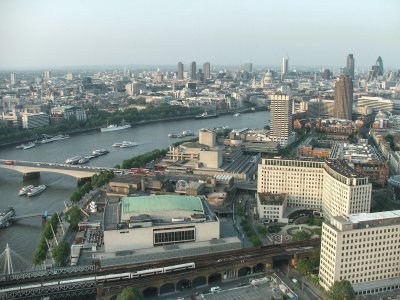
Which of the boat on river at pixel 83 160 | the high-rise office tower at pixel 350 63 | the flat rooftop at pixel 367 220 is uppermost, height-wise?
the high-rise office tower at pixel 350 63

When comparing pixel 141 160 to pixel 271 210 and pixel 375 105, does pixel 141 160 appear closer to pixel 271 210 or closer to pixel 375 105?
pixel 271 210

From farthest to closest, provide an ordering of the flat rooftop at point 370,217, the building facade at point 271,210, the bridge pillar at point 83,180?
1. the bridge pillar at point 83,180
2. the building facade at point 271,210
3. the flat rooftop at point 370,217

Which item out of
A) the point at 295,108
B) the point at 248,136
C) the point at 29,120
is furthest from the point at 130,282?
the point at 295,108

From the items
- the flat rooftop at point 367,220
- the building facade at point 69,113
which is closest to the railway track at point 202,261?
the flat rooftop at point 367,220

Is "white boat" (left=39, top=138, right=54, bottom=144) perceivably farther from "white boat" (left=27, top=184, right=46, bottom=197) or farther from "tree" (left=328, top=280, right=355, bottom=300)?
"tree" (left=328, top=280, right=355, bottom=300)

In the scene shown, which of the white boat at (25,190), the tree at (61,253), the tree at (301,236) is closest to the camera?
the tree at (61,253)

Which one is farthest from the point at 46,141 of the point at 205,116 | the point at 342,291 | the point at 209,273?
the point at 342,291

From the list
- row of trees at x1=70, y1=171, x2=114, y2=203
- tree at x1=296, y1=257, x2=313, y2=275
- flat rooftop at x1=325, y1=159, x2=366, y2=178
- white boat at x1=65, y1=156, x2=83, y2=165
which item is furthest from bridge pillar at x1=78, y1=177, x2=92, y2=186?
tree at x1=296, y1=257, x2=313, y2=275

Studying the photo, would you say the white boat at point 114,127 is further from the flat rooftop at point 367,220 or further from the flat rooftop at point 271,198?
the flat rooftop at point 367,220

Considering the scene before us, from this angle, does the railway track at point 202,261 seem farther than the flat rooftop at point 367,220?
Yes
